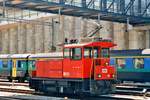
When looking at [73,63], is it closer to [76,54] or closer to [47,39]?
[76,54]

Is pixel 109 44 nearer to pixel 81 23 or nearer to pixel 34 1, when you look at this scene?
pixel 34 1

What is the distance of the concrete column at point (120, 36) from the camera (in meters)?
45.5

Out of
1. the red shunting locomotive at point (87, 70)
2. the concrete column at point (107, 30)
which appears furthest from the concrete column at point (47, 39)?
the red shunting locomotive at point (87, 70)

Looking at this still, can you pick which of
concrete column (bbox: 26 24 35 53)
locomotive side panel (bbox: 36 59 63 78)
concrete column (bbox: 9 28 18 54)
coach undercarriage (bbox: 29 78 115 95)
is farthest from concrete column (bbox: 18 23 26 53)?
coach undercarriage (bbox: 29 78 115 95)

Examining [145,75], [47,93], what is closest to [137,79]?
[145,75]

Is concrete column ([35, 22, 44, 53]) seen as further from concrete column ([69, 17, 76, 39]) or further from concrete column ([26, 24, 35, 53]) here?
concrete column ([69, 17, 76, 39])

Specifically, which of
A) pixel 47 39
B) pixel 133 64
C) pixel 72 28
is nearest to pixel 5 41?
pixel 47 39

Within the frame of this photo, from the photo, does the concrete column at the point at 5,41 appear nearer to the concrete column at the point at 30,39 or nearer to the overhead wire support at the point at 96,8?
the concrete column at the point at 30,39

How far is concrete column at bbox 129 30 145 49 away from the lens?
44125mm

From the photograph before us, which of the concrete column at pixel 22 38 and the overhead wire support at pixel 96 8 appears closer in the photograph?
the overhead wire support at pixel 96 8

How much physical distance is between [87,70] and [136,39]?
23577 millimetres

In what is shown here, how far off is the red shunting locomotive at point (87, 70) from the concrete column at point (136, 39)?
876 inches

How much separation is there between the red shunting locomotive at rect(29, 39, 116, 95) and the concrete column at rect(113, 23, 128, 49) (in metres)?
23.0

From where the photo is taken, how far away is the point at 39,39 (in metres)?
57.7
